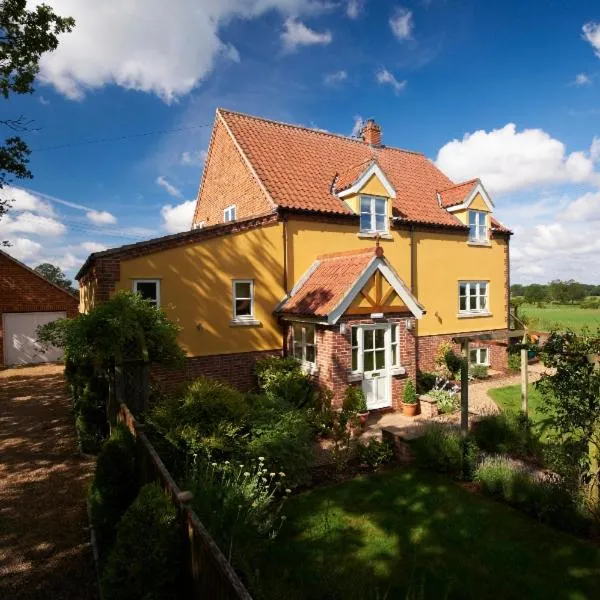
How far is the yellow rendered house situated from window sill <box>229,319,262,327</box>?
0.13ft

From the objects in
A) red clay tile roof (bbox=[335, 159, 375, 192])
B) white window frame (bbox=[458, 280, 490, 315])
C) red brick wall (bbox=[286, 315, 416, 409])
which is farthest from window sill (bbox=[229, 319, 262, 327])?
white window frame (bbox=[458, 280, 490, 315])

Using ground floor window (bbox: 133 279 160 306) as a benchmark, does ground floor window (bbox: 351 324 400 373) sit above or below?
below

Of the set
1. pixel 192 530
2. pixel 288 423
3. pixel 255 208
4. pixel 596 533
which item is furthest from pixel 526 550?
pixel 255 208

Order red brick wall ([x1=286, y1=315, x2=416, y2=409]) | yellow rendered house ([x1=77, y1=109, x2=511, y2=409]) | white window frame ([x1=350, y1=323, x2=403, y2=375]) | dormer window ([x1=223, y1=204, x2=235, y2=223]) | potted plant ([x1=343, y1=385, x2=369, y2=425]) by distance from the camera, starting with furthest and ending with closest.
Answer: dormer window ([x1=223, y1=204, x2=235, y2=223])
white window frame ([x1=350, y1=323, x2=403, y2=375])
yellow rendered house ([x1=77, y1=109, x2=511, y2=409])
red brick wall ([x1=286, y1=315, x2=416, y2=409])
potted plant ([x1=343, y1=385, x2=369, y2=425])

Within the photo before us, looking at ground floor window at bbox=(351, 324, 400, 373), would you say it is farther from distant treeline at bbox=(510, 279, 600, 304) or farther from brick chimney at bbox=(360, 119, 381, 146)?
distant treeline at bbox=(510, 279, 600, 304)

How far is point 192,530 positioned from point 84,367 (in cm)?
797

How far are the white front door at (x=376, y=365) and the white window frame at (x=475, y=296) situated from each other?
7644mm

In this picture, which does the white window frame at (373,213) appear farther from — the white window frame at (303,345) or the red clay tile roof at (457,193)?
the white window frame at (303,345)

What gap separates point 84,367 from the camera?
10750mm

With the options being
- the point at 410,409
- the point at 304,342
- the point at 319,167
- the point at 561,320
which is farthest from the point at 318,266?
the point at 561,320

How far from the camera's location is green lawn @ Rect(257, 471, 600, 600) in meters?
5.48

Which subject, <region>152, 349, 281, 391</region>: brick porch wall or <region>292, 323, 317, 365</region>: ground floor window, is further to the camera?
<region>292, 323, 317, 365</region>: ground floor window

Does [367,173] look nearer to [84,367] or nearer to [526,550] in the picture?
[84,367]

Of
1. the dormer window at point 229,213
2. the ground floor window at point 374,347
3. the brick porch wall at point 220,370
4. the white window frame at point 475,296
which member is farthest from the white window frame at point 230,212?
the white window frame at point 475,296
